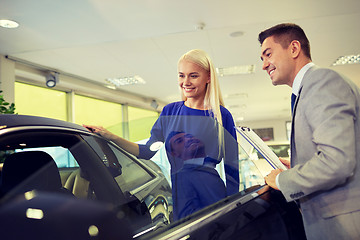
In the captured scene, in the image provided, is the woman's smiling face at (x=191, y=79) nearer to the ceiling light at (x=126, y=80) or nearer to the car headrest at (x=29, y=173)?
the car headrest at (x=29, y=173)

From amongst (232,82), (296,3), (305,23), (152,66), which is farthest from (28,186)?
(232,82)

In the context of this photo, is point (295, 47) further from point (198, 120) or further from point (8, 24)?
point (8, 24)

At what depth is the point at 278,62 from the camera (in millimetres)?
1194

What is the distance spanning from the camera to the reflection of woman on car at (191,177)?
851 millimetres

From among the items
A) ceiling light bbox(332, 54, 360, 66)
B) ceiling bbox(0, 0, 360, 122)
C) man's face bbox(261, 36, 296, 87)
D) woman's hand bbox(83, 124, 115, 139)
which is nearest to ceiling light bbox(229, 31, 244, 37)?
ceiling bbox(0, 0, 360, 122)

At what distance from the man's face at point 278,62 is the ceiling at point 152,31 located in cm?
273

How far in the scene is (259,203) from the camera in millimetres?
1253

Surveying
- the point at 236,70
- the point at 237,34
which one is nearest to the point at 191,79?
the point at 237,34

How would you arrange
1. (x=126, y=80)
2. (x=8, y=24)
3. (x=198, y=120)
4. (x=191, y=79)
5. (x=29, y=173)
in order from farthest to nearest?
1. (x=126, y=80)
2. (x=8, y=24)
3. (x=191, y=79)
4. (x=198, y=120)
5. (x=29, y=173)

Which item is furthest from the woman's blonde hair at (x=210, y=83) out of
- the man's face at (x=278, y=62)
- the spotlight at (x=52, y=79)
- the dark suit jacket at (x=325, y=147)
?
the spotlight at (x=52, y=79)

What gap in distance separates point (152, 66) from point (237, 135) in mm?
5391

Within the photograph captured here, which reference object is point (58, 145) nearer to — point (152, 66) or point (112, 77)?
point (152, 66)

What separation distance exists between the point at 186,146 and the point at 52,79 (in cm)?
608

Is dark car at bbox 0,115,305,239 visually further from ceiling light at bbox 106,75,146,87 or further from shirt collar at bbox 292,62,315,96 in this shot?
ceiling light at bbox 106,75,146,87
